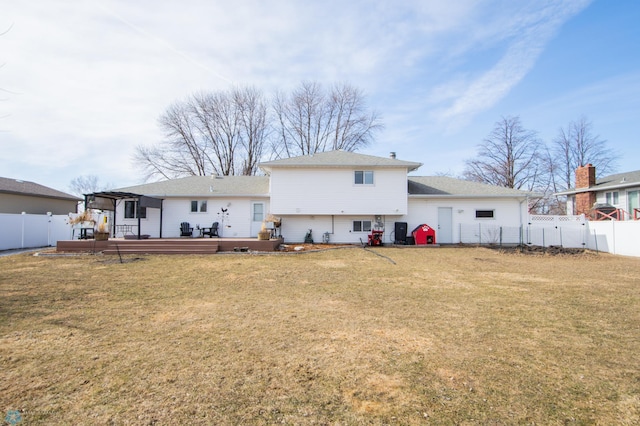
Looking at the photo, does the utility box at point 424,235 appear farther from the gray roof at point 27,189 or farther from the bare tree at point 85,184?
the bare tree at point 85,184

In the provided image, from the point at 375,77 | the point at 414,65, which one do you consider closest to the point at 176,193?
the point at 375,77

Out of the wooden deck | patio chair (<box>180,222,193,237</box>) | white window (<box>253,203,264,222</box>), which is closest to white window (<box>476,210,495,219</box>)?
the wooden deck

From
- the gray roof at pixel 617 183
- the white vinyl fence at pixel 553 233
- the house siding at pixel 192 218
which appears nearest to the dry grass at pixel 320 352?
the white vinyl fence at pixel 553 233

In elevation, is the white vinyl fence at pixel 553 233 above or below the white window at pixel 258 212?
below

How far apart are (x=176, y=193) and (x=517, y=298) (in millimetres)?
17392

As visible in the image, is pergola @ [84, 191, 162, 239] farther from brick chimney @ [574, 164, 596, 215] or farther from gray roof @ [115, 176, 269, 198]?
brick chimney @ [574, 164, 596, 215]

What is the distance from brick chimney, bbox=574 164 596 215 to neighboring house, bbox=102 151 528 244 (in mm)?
9438

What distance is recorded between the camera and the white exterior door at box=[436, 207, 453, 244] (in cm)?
1883

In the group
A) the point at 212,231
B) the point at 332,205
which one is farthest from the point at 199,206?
the point at 332,205

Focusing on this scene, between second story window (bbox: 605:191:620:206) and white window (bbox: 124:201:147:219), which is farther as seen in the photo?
second story window (bbox: 605:191:620:206)

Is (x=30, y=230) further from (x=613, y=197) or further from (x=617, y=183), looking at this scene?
(x=613, y=197)

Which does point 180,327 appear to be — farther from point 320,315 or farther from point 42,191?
point 42,191

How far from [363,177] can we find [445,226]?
230 inches

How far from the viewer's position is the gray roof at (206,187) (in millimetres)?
18406
